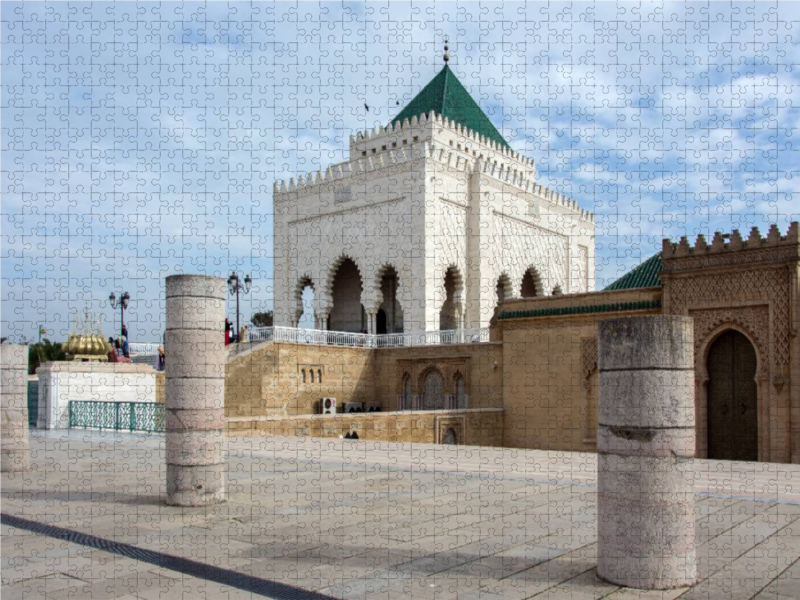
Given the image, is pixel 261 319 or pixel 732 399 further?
pixel 261 319

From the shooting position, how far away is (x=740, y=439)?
42.7 ft

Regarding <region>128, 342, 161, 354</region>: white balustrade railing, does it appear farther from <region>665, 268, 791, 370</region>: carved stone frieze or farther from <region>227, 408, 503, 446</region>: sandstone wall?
<region>665, 268, 791, 370</region>: carved stone frieze

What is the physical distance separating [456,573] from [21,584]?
2039mm

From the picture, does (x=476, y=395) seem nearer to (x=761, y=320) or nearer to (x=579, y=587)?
(x=761, y=320)

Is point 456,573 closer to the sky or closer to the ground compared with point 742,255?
closer to the ground

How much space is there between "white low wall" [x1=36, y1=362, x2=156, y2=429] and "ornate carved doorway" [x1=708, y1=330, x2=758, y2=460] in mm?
10231

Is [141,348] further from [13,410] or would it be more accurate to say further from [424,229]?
[13,410]

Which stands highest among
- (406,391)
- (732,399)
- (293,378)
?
(293,378)

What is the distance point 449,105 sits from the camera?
86.1 ft

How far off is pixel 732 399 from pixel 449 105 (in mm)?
16087

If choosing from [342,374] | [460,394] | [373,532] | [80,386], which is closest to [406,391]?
[342,374]

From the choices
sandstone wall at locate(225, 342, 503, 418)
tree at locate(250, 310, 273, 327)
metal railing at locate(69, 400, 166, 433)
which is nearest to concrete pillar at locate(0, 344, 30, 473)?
metal railing at locate(69, 400, 166, 433)

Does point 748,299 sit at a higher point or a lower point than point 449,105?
lower

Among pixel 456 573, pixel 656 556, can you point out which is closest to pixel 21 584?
pixel 456 573
